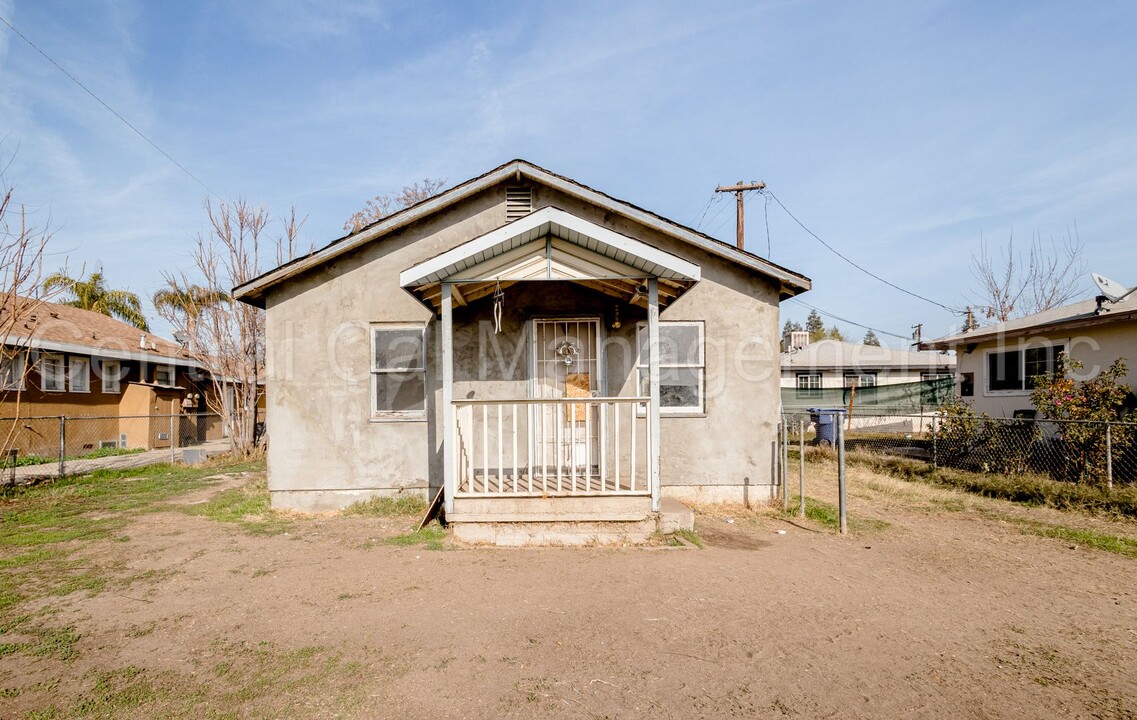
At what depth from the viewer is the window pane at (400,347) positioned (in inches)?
340

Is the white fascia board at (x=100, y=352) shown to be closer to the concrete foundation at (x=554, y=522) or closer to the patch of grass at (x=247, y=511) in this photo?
the patch of grass at (x=247, y=511)

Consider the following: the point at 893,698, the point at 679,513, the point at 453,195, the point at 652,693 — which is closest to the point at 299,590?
the point at 652,693

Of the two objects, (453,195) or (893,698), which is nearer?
(893,698)

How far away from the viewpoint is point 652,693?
3.51m

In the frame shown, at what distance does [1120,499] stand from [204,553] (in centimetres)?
1209

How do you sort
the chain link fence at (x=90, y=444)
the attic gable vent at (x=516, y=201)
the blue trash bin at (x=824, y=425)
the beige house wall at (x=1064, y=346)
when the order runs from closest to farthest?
1. the attic gable vent at (x=516, y=201)
2. the beige house wall at (x=1064, y=346)
3. the chain link fence at (x=90, y=444)
4. the blue trash bin at (x=824, y=425)

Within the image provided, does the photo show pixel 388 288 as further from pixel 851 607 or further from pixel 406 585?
pixel 851 607

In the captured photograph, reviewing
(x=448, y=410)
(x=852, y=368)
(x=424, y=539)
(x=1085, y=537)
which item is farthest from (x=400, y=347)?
(x=852, y=368)

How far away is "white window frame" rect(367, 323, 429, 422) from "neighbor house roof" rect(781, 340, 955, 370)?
23160mm

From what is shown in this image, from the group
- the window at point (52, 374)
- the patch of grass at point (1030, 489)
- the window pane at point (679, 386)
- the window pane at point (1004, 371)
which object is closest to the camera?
the patch of grass at point (1030, 489)

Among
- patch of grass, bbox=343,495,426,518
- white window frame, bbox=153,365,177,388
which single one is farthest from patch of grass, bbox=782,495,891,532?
white window frame, bbox=153,365,177,388

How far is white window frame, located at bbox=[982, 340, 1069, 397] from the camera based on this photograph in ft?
43.4

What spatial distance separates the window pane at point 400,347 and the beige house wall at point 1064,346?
526 inches

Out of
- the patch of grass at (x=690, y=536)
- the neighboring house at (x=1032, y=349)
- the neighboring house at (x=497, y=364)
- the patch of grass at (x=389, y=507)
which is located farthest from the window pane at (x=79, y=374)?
the neighboring house at (x=1032, y=349)
